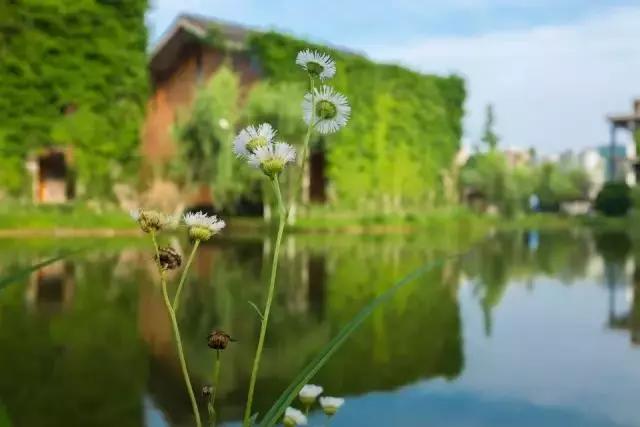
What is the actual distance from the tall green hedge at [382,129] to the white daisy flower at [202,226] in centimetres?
2289

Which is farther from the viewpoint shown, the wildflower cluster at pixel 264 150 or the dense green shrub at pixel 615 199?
the dense green shrub at pixel 615 199

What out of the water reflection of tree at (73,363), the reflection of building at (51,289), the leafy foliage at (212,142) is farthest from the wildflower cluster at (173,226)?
the leafy foliage at (212,142)

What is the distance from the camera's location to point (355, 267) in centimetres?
1105

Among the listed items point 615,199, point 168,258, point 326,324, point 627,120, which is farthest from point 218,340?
point 627,120

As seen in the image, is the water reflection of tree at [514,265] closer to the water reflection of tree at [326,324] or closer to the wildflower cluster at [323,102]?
the water reflection of tree at [326,324]

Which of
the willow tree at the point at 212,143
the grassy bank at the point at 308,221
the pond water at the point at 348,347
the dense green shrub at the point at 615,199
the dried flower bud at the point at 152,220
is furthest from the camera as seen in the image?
the dense green shrub at the point at 615,199

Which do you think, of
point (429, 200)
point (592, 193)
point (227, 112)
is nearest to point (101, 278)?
point (227, 112)

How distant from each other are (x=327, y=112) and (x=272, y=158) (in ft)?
0.59

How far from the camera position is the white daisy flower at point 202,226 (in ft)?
5.13

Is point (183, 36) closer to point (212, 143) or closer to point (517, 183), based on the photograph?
point (212, 143)

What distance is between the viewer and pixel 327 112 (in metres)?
1.67

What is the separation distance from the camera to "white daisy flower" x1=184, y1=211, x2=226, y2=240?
1.57m

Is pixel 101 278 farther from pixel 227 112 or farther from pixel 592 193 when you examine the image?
pixel 592 193

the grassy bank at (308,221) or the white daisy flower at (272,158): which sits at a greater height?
the white daisy flower at (272,158)
